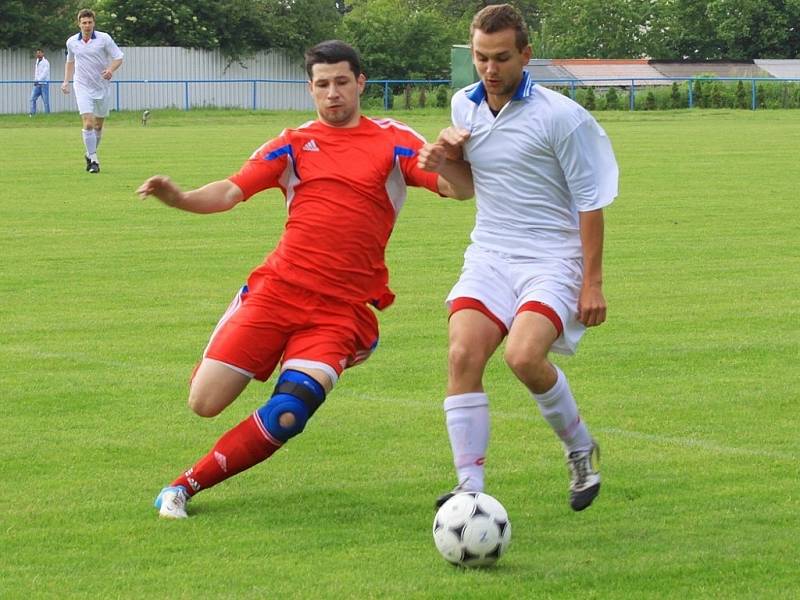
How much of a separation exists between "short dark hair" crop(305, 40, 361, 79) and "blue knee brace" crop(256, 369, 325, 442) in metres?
1.29

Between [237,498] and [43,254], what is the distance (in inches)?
307

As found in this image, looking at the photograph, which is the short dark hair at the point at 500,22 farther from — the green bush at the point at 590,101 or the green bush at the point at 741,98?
the green bush at the point at 741,98

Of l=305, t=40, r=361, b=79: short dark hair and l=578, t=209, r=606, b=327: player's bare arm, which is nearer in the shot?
l=578, t=209, r=606, b=327: player's bare arm

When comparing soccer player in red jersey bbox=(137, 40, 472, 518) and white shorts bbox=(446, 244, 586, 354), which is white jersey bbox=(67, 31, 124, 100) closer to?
soccer player in red jersey bbox=(137, 40, 472, 518)

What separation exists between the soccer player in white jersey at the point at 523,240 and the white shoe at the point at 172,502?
1.02 meters

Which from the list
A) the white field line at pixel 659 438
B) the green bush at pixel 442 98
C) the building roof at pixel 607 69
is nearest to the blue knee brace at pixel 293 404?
the white field line at pixel 659 438

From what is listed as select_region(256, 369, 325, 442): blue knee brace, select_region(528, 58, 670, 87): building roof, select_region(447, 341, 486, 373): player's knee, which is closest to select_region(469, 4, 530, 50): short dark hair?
select_region(447, 341, 486, 373): player's knee

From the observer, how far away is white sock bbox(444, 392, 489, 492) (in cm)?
557

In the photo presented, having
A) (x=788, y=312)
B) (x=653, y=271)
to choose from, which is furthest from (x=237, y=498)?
(x=653, y=271)

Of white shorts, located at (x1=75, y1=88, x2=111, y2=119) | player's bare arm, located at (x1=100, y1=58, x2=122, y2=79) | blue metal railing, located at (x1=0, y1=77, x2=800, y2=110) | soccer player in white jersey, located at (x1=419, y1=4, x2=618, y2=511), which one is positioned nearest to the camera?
soccer player in white jersey, located at (x1=419, y1=4, x2=618, y2=511)

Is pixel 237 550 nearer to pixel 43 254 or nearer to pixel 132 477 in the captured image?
pixel 132 477

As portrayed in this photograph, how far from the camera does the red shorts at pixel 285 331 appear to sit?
6.07 meters

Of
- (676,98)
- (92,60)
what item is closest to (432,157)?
(92,60)

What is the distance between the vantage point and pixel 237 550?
538 centimetres
